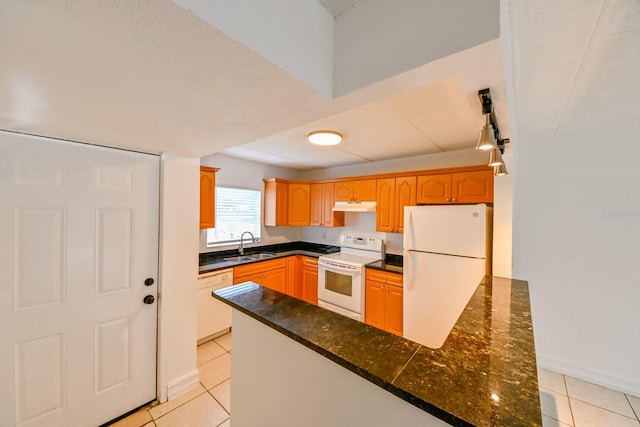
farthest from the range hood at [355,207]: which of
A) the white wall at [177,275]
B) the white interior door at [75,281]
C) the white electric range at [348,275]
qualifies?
the white interior door at [75,281]

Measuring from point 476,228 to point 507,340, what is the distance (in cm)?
160

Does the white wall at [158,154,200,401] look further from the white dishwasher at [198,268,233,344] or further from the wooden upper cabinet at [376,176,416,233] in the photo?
the wooden upper cabinet at [376,176,416,233]

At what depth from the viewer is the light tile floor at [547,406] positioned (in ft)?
5.74

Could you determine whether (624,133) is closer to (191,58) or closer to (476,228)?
(476,228)

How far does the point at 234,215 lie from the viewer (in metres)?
3.60

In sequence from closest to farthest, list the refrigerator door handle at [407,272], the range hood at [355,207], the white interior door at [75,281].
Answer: the white interior door at [75,281]
the refrigerator door handle at [407,272]
the range hood at [355,207]

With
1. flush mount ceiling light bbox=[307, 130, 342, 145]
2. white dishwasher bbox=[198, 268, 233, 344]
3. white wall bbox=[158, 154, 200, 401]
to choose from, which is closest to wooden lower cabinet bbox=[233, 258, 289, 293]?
white dishwasher bbox=[198, 268, 233, 344]

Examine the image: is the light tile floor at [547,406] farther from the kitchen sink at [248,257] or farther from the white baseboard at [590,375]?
the kitchen sink at [248,257]

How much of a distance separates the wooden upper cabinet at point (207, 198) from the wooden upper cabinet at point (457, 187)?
2535 mm

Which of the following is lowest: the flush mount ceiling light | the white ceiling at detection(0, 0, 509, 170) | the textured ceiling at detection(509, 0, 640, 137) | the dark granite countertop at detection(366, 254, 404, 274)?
the dark granite countertop at detection(366, 254, 404, 274)

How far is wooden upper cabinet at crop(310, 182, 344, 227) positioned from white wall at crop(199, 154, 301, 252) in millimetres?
649

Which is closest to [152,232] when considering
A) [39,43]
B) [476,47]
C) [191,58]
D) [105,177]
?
[105,177]

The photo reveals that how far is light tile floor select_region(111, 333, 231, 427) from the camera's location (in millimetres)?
1715

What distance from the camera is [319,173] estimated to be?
4.30 meters
